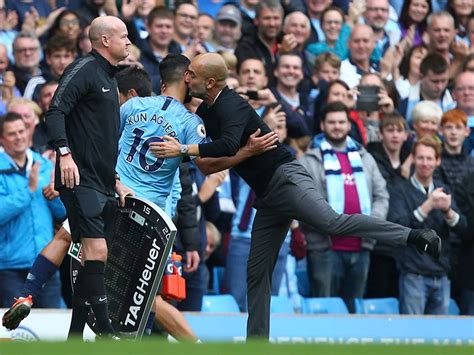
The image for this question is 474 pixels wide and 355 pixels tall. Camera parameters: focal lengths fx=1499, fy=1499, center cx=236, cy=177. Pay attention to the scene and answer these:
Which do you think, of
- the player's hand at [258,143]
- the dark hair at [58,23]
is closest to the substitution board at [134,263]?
the player's hand at [258,143]

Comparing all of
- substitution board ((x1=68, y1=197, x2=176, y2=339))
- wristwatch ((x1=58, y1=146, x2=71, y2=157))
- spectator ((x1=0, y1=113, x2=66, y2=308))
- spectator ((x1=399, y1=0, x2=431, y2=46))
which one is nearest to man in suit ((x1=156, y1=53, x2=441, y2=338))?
substitution board ((x1=68, y1=197, x2=176, y2=339))

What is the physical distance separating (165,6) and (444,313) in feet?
15.4

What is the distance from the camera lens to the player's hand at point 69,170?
10.8 meters

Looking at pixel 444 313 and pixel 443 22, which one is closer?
pixel 444 313

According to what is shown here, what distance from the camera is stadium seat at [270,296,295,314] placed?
15.5 meters

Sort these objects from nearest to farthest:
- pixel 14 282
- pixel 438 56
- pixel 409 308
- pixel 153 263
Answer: pixel 153 263 < pixel 14 282 < pixel 409 308 < pixel 438 56

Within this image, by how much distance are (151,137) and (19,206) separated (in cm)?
231

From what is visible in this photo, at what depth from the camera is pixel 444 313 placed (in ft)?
53.7

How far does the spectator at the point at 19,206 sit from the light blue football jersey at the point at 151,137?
1.82m

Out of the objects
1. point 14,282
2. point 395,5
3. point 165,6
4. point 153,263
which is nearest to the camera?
point 153,263

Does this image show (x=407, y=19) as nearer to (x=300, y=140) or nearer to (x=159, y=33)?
(x=300, y=140)

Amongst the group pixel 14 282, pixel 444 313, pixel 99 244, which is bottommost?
pixel 444 313

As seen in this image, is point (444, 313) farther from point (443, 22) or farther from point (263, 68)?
point (443, 22)

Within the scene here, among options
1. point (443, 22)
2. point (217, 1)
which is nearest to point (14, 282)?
point (217, 1)
